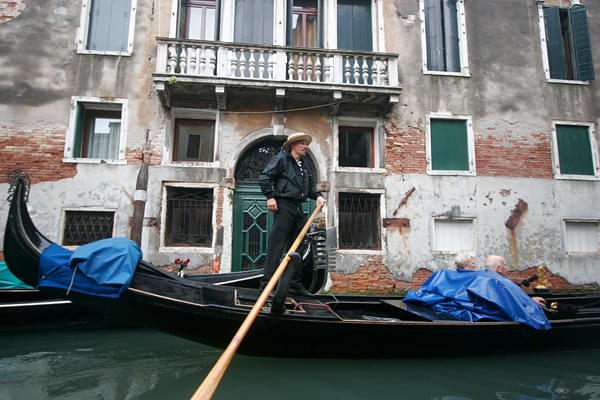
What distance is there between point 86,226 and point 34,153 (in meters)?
1.43

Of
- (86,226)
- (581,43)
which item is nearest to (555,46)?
(581,43)

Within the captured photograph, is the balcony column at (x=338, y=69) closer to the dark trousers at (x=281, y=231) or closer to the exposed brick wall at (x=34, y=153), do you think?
the dark trousers at (x=281, y=231)

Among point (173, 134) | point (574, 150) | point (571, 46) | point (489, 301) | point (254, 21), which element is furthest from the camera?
point (571, 46)

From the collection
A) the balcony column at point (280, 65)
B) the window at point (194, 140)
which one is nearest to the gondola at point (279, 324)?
the window at point (194, 140)

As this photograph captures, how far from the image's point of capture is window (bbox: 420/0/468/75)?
7.14 metres

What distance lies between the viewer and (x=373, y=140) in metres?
6.98

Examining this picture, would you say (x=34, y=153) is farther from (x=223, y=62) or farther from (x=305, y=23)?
(x=305, y=23)

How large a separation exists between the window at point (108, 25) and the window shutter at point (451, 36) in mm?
5752

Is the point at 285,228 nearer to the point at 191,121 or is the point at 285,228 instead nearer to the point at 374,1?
the point at 191,121

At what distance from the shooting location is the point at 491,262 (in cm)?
330

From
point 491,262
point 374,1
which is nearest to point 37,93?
point 374,1

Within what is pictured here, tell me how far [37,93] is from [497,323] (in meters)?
7.17

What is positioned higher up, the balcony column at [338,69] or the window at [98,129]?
the balcony column at [338,69]

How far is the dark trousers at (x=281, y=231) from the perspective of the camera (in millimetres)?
2953
